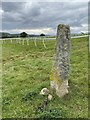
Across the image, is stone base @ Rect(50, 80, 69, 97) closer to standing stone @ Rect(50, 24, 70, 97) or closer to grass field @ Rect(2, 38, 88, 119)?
standing stone @ Rect(50, 24, 70, 97)

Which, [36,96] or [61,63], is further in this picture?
[61,63]

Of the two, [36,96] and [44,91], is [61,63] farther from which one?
[36,96]

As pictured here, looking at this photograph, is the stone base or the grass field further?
the stone base

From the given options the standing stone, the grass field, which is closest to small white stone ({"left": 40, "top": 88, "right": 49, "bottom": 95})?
the grass field

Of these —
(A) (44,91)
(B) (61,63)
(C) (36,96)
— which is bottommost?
(C) (36,96)

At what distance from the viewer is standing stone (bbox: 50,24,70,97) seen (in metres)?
9.62

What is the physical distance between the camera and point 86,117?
27.4 ft

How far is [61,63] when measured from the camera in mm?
9664

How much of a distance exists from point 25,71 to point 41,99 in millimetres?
4890

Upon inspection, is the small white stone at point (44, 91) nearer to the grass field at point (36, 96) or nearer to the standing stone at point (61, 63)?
the grass field at point (36, 96)

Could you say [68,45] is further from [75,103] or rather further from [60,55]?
[75,103]

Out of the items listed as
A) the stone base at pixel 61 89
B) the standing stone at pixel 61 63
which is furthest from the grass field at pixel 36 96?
the standing stone at pixel 61 63

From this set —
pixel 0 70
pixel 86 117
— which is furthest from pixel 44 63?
pixel 86 117

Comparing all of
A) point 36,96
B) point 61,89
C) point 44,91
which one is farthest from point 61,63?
Answer: point 36,96
